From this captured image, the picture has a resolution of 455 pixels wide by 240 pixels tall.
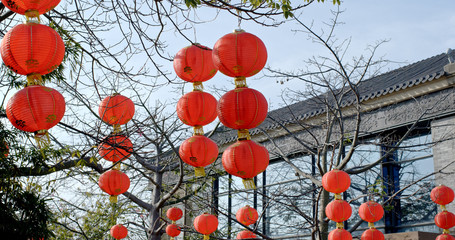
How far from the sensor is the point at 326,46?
928 centimetres

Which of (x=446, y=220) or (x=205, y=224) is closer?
(x=446, y=220)

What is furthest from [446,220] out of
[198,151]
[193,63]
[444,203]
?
[193,63]

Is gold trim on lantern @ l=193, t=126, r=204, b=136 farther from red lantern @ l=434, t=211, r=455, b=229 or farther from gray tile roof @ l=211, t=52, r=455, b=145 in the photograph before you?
red lantern @ l=434, t=211, r=455, b=229

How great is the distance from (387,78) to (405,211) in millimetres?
3686

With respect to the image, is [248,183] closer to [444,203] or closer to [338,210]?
[338,210]

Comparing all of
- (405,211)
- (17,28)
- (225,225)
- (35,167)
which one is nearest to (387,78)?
(405,211)

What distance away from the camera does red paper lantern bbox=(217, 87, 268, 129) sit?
17.4 feet

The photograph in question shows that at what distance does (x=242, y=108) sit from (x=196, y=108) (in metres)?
0.90

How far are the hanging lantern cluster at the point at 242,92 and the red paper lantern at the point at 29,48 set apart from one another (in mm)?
1738

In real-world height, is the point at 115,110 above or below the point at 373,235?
above

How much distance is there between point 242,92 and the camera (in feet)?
17.6

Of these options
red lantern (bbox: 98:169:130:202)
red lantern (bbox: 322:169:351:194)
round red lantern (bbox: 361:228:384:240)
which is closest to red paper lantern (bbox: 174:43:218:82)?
red lantern (bbox: 98:169:130:202)

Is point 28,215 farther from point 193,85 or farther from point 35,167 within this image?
point 193,85

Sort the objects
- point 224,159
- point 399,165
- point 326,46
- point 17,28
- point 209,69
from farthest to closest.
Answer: point 399,165 < point 326,46 < point 209,69 < point 224,159 < point 17,28
